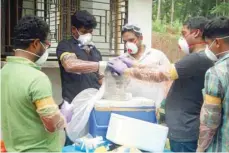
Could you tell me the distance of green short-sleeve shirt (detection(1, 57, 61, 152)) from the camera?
1665 mm

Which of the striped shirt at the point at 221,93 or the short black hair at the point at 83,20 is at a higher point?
the short black hair at the point at 83,20

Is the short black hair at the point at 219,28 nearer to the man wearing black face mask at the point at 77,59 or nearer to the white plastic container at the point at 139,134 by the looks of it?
the white plastic container at the point at 139,134

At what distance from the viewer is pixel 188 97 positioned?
2.30m

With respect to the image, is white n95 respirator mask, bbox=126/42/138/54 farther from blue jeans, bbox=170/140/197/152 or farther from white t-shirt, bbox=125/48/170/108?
blue jeans, bbox=170/140/197/152

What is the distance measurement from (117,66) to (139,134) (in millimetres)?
570

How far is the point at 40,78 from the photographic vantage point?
169 centimetres

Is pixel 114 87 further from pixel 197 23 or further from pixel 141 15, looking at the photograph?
pixel 141 15

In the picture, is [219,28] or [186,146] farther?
[186,146]

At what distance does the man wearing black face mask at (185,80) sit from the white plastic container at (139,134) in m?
0.26

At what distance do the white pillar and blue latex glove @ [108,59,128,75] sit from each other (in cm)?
183

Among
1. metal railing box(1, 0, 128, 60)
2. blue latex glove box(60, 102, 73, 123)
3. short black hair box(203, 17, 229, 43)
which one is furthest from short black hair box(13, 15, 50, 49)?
metal railing box(1, 0, 128, 60)

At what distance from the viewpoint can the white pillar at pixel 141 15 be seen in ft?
13.9

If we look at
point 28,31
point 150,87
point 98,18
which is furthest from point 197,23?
point 98,18

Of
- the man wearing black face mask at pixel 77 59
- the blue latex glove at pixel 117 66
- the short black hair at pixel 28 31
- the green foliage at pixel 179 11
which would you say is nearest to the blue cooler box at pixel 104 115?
the blue latex glove at pixel 117 66
